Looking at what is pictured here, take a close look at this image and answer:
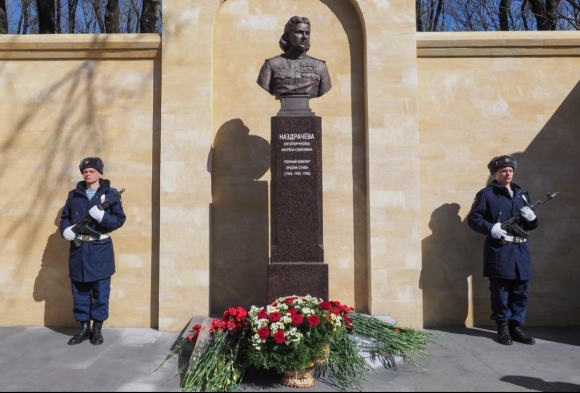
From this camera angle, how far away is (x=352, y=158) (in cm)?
707

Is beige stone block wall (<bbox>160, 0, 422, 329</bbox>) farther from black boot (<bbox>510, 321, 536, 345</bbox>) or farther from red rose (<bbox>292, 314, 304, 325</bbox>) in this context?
red rose (<bbox>292, 314, 304, 325</bbox>)

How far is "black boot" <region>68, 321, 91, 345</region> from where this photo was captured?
5961 mm

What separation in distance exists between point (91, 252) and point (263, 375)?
2503mm

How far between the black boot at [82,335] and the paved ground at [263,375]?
0.09m

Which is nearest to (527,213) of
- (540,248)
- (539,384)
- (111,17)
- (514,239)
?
(514,239)

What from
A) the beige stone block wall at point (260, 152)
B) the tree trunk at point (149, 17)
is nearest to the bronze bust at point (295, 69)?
the beige stone block wall at point (260, 152)

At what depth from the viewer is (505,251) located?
6.03 m

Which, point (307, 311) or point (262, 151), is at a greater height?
point (262, 151)

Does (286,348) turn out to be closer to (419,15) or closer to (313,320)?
(313,320)

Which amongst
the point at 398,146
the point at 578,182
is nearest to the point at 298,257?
the point at 398,146

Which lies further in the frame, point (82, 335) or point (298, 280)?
point (82, 335)

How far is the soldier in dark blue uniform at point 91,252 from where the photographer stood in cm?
593

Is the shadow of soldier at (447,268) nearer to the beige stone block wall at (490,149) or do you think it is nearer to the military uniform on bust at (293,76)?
the beige stone block wall at (490,149)

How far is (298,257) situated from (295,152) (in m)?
1.19
